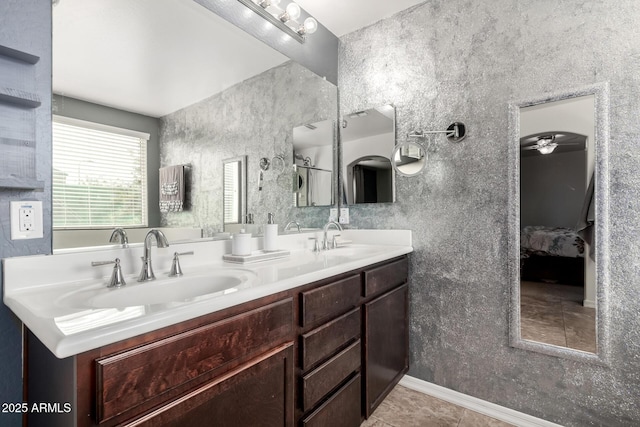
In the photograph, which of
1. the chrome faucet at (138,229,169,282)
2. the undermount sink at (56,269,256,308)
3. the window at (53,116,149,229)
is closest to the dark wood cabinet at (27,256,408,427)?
the undermount sink at (56,269,256,308)

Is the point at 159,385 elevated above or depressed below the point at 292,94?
below

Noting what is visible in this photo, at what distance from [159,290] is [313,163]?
137 centimetres

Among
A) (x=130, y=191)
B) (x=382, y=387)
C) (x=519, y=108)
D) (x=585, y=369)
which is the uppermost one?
(x=519, y=108)

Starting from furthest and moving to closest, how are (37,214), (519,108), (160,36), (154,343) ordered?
(519,108) → (160,36) → (37,214) → (154,343)

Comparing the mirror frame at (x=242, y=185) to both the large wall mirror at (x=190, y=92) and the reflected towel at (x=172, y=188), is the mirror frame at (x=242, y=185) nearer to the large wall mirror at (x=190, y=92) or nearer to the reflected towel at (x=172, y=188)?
the large wall mirror at (x=190, y=92)

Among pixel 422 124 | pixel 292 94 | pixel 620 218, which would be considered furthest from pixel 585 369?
Answer: pixel 292 94

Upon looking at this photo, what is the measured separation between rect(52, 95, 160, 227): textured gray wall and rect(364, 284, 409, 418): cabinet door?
1.08 metres

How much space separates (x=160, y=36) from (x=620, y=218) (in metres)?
2.20

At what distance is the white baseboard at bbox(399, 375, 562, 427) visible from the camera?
1636 mm

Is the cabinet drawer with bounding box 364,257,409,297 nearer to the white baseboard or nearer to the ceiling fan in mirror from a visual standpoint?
the white baseboard

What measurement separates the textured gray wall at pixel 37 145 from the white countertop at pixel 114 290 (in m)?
0.07

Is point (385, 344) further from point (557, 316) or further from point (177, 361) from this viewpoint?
point (177, 361)

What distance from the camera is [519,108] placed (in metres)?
1.66

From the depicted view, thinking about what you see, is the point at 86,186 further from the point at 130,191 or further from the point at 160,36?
the point at 160,36
